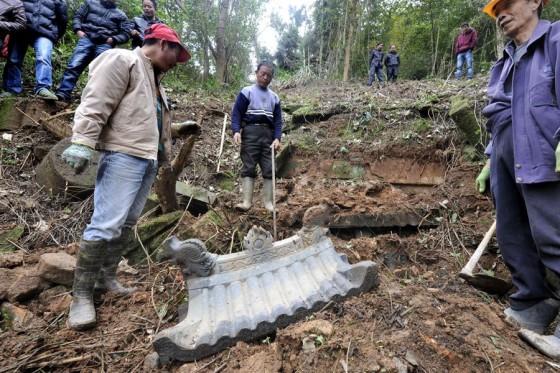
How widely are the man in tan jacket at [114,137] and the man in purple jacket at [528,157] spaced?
87.6 inches

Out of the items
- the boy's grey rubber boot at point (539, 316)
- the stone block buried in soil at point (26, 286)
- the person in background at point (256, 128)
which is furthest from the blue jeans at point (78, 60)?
the boy's grey rubber boot at point (539, 316)

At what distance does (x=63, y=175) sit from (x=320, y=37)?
2036 centimetres

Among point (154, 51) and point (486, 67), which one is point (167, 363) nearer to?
point (154, 51)

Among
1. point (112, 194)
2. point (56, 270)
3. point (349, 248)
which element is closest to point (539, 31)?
point (349, 248)

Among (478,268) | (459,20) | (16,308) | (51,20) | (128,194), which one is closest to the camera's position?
(128,194)

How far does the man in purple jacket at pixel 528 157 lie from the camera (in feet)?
6.17

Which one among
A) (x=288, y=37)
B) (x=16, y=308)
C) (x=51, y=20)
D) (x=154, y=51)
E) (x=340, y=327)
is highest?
(x=288, y=37)

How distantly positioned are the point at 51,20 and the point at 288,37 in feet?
76.3

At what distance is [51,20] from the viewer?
4922mm

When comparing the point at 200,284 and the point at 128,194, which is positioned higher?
the point at 128,194

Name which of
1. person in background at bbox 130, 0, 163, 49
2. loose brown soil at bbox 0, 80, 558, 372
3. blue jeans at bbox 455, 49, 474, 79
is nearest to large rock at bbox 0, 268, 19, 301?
loose brown soil at bbox 0, 80, 558, 372

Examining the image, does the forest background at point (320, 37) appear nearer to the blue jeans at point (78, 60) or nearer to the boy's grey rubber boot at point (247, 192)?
the blue jeans at point (78, 60)

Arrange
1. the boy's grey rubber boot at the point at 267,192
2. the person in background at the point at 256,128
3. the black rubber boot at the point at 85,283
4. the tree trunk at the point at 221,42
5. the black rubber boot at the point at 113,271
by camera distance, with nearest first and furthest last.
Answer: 1. the black rubber boot at the point at 85,283
2. the black rubber boot at the point at 113,271
3. the person in background at the point at 256,128
4. the boy's grey rubber boot at the point at 267,192
5. the tree trunk at the point at 221,42

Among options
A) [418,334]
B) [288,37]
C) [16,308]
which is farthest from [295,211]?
[288,37]
